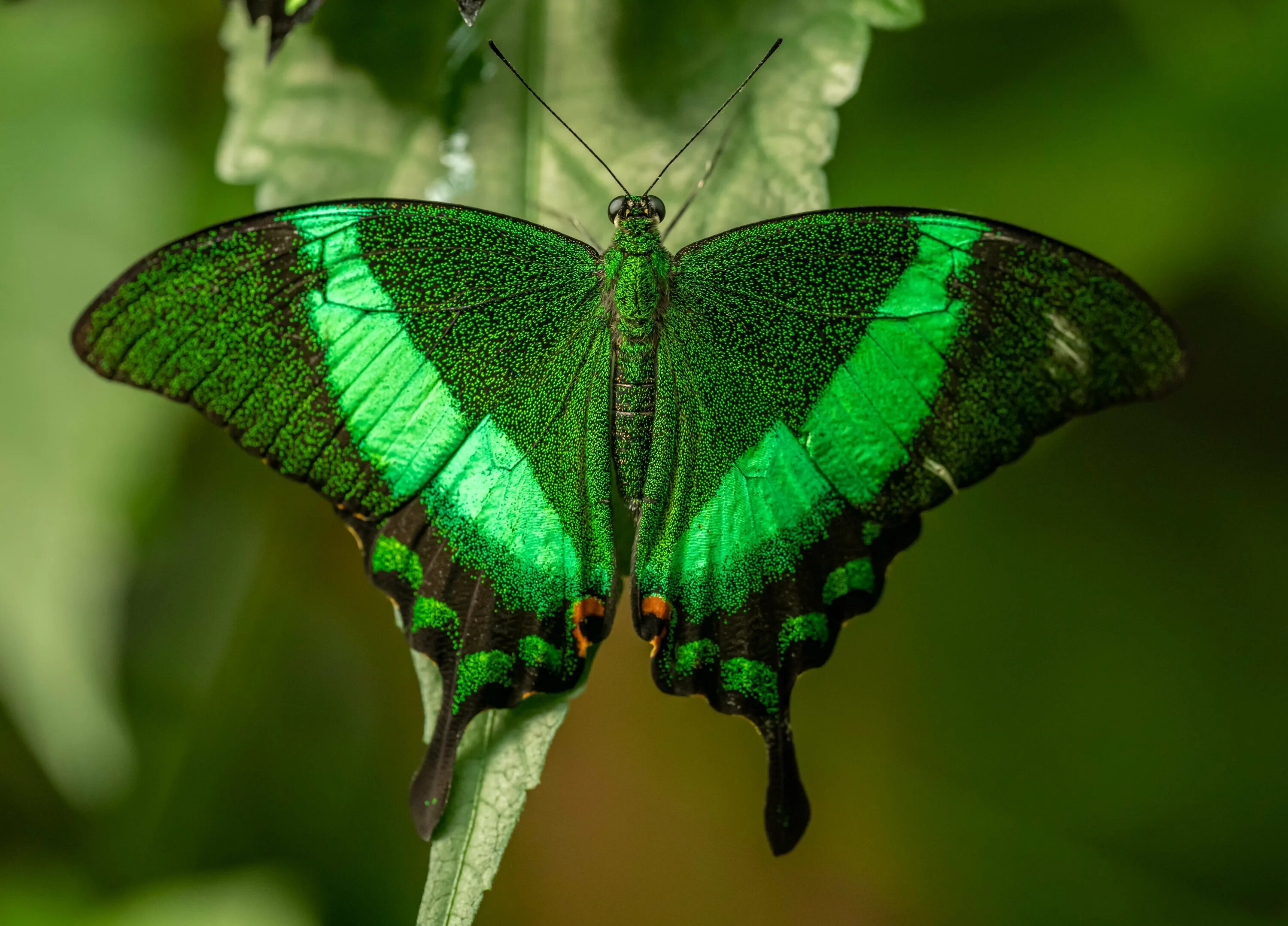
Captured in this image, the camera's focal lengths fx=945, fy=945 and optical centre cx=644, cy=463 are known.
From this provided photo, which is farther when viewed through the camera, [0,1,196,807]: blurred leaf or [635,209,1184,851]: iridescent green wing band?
[0,1,196,807]: blurred leaf

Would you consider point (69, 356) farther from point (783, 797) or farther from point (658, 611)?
point (783, 797)

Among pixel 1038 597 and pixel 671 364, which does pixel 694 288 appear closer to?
pixel 671 364

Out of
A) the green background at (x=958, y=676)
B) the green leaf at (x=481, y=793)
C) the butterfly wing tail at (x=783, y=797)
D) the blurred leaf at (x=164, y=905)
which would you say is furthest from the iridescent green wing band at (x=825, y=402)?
the blurred leaf at (x=164, y=905)

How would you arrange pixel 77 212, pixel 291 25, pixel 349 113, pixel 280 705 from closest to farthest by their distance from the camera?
pixel 291 25 < pixel 349 113 < pixel 77 212 < pixel 280 705

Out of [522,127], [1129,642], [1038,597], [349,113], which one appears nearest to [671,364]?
[522,127]

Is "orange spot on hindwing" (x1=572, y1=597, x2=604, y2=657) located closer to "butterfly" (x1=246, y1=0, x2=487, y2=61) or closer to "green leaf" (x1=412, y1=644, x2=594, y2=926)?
"green leaf" (x1=412, y1=644, x2=594, y2=926)

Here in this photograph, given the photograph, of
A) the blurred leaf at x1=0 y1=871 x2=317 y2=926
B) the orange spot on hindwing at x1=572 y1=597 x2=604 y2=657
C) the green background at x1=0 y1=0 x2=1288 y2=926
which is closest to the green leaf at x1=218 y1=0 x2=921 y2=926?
the orange spot on hindwing at x1=572 y1=597 x2=604 y2=657

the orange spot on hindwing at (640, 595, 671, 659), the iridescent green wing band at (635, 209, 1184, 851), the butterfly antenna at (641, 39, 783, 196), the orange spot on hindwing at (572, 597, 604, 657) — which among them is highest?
the butterfly antenna at (641, 39, 783, 196)
